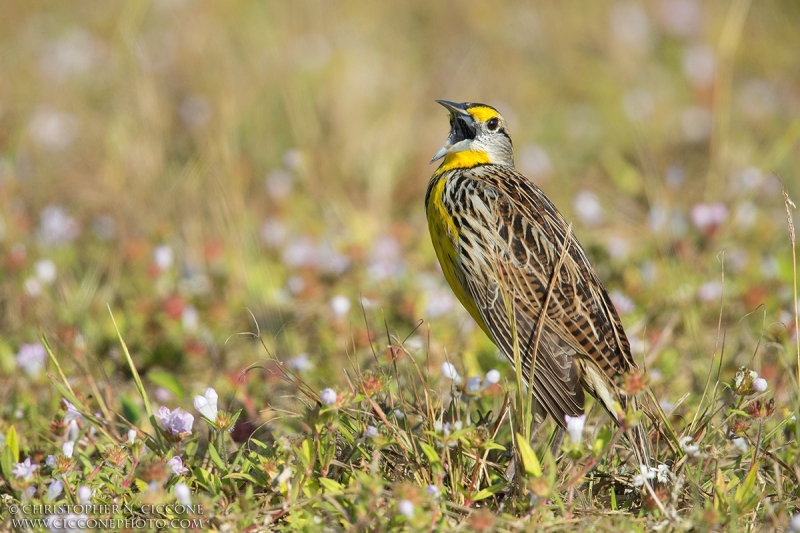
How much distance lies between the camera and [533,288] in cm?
384

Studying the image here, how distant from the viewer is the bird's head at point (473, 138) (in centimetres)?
445

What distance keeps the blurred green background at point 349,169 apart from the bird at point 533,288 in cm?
31

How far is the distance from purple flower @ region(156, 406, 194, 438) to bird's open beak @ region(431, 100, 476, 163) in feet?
6.03

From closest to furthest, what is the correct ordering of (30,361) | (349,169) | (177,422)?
(177,422) < (30,361) < (349,169)

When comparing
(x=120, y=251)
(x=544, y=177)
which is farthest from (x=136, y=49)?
(x=544, y=177)

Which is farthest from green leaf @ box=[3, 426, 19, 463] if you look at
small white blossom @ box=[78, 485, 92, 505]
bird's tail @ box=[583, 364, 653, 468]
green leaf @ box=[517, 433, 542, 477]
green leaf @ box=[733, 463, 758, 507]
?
green leaf @ box=[733, 463, 758, 507]

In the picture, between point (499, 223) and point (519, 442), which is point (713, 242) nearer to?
point (499, 223)

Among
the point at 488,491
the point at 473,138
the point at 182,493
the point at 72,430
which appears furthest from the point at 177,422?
the point at 473,138

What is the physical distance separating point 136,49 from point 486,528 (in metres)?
4.49

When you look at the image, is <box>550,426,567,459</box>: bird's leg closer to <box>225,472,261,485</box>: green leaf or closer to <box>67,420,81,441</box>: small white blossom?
<box>225,472,261,485</box>: green leaf

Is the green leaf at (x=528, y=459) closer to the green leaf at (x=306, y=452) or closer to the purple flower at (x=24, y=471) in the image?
the green leaf at (x=306, y=452)

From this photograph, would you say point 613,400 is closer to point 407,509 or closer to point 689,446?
point 689,446

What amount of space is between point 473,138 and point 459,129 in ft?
0.42

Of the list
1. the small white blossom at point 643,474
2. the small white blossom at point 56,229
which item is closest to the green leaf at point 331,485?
the small white blossom at point 643,474
